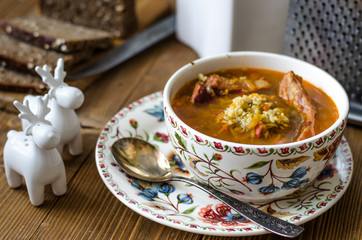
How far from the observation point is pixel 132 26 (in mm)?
2562

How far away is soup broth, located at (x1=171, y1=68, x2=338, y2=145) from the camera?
135cm

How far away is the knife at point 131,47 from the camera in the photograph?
213 cm

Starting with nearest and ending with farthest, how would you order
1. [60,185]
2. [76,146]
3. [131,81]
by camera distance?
1. [60,185]
2. [76,146]
3. [131,81]

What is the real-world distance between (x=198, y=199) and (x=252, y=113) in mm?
313

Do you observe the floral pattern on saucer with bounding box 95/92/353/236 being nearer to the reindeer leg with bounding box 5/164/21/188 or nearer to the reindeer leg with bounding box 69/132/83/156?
the reindeer leg with bounding box 69/132/83/156

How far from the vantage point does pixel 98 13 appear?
8.23 ft

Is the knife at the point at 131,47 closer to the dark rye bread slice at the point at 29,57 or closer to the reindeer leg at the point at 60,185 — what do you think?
the dark rye bread slice at the point at 29,57

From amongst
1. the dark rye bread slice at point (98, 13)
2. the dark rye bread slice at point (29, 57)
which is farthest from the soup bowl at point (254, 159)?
the dark rye bread slice at point (98, 13)

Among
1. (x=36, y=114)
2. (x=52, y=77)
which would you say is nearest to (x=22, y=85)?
(x=52, y=77)

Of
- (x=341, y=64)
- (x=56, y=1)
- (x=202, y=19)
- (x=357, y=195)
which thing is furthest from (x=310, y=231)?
(x=56, y=1)

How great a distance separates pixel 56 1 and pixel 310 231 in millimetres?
1883

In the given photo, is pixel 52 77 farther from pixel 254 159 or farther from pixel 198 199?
pixel 254 159

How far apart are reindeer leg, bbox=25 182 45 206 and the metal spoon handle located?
46 cm

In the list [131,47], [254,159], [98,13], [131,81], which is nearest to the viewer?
[254,159]
